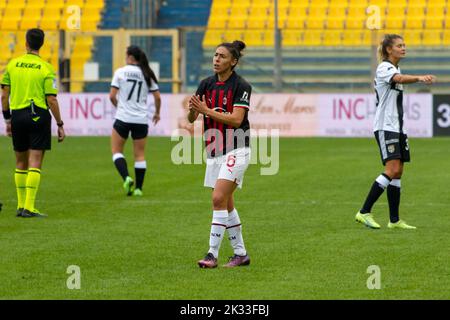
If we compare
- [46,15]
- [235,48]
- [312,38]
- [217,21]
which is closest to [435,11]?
[312,38]

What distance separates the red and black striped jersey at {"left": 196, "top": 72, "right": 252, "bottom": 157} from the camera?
9109 millimetres

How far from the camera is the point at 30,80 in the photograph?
1286 cm

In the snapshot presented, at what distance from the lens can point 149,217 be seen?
1280 centimetres

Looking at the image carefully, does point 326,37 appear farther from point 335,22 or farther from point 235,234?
point 235,234

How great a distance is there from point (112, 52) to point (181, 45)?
7.51ft

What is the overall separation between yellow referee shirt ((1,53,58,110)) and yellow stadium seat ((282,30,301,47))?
21.5m

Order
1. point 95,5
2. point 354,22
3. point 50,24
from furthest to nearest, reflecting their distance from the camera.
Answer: point 95,5 → point 50,24 → point 354,22

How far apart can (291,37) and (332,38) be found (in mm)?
1629

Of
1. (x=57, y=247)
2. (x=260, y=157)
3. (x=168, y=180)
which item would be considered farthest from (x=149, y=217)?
(x=260, y=157)

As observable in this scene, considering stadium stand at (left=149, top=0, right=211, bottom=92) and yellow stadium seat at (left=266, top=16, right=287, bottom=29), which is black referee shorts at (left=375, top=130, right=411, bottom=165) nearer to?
stadium stand at (left=149, top=0, right=211, bottom=92)

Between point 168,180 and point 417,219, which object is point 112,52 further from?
point 417,219

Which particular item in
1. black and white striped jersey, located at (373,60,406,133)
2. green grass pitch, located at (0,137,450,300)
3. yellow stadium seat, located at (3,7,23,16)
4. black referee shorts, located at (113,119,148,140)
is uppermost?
yellow stadium seat, located at (3,7,23,16)

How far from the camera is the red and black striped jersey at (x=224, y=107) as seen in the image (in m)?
9.11

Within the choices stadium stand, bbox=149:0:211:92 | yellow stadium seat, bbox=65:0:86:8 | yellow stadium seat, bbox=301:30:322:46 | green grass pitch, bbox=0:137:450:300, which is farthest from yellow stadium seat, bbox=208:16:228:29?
green grass pitch, bbox=0:137:450:300
